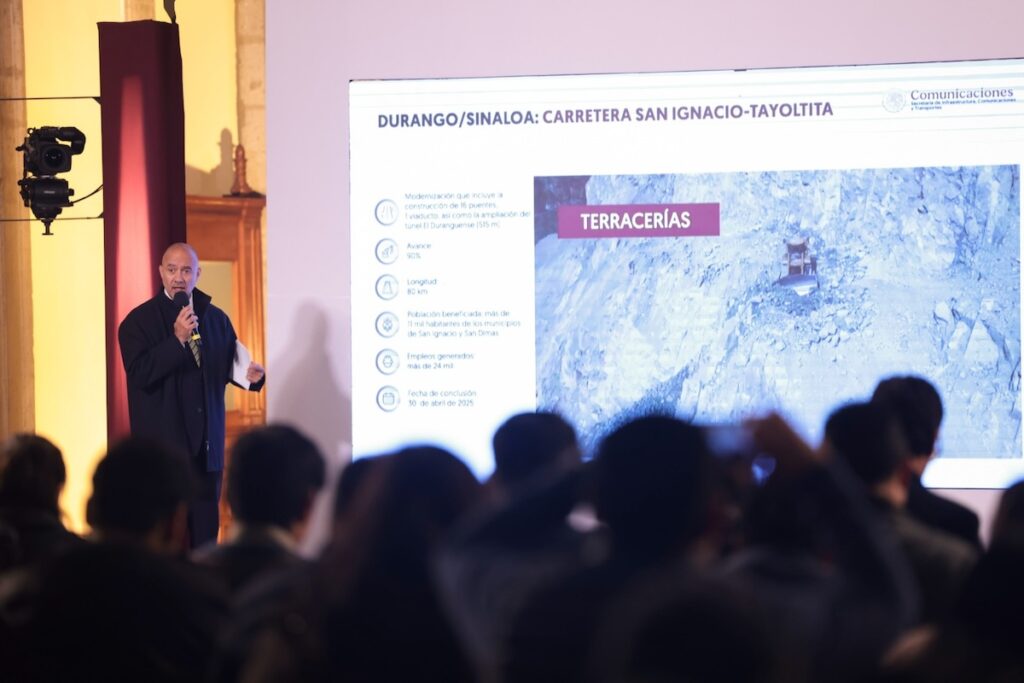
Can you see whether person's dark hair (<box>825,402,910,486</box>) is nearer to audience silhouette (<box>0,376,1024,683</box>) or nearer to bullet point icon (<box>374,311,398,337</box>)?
audience silhouette (<box>0,376,1024,683</box>)

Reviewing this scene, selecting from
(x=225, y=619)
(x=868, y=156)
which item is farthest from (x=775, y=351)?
(x=225, y=619)

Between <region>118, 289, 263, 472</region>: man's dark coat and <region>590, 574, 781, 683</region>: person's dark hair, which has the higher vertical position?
<region>118, 289, 263, 472</region>: man's dark coat

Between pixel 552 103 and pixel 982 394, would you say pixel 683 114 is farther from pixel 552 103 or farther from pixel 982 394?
pixel 982 394

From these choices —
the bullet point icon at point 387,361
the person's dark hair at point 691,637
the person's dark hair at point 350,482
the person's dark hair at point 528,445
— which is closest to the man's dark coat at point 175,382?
the bullet point icon at point 387,361

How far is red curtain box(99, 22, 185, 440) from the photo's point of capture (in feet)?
19.6

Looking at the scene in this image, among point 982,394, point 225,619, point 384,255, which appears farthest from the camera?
point 384,255

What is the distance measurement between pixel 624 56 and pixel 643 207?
62 cm

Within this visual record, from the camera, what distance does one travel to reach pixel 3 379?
276 inches

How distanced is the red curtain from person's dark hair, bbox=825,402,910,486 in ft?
14.4

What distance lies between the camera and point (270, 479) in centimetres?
212

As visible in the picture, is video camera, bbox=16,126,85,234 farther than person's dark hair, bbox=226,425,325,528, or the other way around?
video camera, bbox=16,126,85,234

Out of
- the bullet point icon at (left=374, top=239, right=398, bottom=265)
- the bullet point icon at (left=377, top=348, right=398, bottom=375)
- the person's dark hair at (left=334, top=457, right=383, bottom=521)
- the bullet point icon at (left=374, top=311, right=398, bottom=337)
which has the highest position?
the bullet point icon at (left=374, top=239, right=398, bottom=265)

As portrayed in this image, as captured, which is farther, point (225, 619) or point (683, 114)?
point (683, 114)

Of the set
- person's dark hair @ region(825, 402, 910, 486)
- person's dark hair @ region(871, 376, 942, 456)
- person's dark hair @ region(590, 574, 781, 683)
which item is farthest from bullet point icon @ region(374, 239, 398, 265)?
person's dark hair @ region(590, 574, 781, 683)
